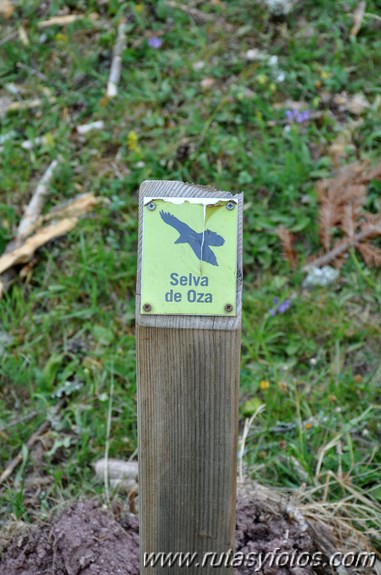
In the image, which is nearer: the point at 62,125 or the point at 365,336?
the point at 365,336

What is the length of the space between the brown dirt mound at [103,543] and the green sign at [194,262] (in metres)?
1.01

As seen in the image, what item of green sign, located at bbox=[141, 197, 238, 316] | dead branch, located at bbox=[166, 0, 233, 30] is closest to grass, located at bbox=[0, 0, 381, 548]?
dead branch, located at bbox=[166, 0, 233, 30]

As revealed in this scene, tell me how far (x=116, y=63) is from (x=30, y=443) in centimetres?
273

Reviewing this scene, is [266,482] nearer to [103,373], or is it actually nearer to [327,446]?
[327,446]

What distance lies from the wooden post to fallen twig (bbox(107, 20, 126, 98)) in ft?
9.80

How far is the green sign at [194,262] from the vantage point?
134 cm

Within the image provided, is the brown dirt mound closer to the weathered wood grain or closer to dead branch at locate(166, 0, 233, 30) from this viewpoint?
the weathered wood grain

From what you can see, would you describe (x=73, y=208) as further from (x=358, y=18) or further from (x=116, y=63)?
(x=358, y=18)

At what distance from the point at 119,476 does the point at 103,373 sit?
0.54 metres

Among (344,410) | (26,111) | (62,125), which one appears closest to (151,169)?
(62,125)

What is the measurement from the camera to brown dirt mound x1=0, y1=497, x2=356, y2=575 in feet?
6.34

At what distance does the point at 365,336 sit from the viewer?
9.65ft

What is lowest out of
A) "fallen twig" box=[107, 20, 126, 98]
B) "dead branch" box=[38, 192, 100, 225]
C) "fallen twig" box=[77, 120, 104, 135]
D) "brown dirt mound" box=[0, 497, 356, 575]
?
"brown dirt mound" box=[0, 497, 356, 575]

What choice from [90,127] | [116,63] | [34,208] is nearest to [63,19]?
[116,63]
